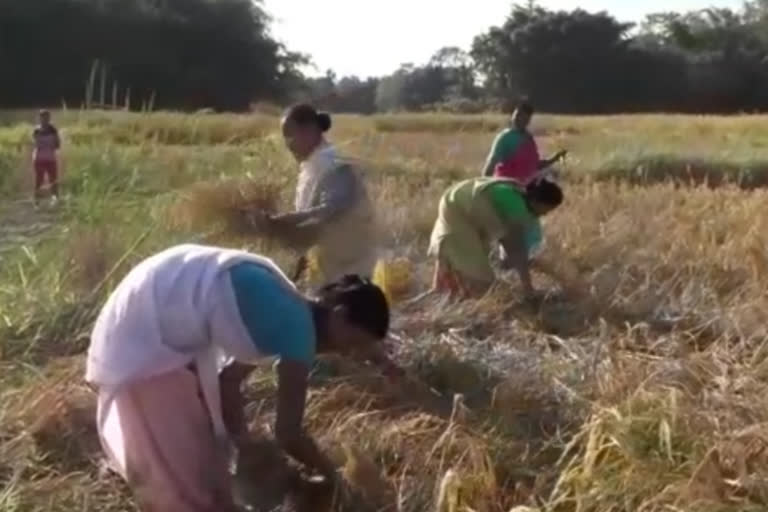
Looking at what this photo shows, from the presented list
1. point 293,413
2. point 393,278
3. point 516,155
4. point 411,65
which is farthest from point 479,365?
point 411,65

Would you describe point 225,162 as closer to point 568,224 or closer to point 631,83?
point 568,224

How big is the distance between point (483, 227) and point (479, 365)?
5.31 feet

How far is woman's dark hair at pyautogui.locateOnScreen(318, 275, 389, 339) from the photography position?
3.94 meters

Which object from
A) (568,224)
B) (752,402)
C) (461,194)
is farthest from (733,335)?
(568,224)

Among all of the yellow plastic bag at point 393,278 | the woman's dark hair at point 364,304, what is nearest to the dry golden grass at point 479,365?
the yellow plastic bag at point 393,278

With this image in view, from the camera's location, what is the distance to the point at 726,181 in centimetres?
1554

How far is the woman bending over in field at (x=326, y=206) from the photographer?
614cm

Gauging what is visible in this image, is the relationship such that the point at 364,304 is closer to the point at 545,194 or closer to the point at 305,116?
the point at 305,116

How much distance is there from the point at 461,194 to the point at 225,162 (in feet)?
8.13

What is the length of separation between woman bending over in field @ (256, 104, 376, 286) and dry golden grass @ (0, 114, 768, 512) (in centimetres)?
36

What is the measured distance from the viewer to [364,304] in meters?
3.94

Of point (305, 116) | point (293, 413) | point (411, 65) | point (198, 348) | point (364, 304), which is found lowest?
point (411, 65)

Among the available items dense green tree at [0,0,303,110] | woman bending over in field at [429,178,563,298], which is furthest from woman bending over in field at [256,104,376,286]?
dense green tree at [0,0,303,110]

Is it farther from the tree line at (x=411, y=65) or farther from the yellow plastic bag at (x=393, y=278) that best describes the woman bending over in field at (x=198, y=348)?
the tree line at (x=411, y=65)
